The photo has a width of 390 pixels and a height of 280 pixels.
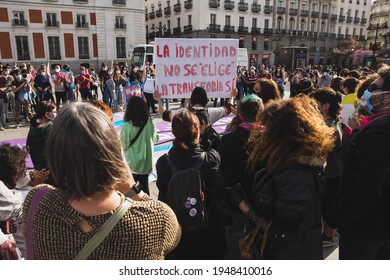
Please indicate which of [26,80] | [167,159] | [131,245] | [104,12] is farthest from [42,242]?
[104,12]

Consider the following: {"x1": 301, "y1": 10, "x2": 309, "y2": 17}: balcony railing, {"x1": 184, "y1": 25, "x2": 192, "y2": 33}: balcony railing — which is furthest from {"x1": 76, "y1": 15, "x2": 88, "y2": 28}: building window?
{"x1": 301, "y1": 10, "x2": 309, "y2": 17}: balcony railing

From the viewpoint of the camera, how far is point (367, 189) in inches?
64.0

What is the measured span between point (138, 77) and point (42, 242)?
10.2 meters

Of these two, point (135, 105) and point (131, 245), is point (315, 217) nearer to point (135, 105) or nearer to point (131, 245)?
point (131, 245)

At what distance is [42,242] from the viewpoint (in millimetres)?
1138

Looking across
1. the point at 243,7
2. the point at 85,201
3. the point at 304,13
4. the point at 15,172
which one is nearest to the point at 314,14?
the point at 304,13

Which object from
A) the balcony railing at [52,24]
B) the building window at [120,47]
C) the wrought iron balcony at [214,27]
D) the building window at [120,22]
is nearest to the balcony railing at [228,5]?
the wrought iron balcony at [214,27]

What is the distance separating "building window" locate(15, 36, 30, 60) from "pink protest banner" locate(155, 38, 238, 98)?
33.6 meters

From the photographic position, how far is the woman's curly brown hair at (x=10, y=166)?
235cm

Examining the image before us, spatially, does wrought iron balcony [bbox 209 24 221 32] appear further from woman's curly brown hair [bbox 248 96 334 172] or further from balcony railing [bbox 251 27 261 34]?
woman's curly brown hair [bbox 248 96 334 172]

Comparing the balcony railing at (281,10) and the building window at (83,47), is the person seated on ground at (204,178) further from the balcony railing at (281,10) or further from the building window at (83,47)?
the balcony railing at (281,10)

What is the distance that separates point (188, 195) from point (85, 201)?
115cm

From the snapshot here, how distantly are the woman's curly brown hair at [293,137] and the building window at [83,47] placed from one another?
36.5 m

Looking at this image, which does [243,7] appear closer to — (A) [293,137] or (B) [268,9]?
(B) [268,9]
